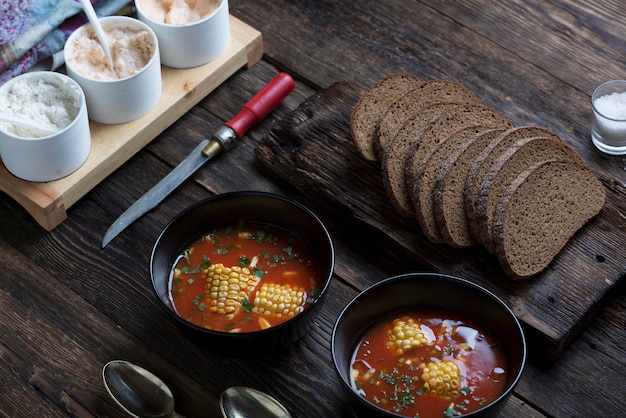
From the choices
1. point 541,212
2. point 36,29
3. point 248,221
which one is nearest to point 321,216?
point 248,221

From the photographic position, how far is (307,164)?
9.00 ft

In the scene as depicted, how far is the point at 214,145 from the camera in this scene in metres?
2.82

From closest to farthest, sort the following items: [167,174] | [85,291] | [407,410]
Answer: [407,410], [85,291], [167,174]

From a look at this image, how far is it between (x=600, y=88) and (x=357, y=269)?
98cm

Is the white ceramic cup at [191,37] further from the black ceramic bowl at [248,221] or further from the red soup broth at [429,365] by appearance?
the red soup broth at [429,365]

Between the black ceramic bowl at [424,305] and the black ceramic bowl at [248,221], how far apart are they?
0.11m

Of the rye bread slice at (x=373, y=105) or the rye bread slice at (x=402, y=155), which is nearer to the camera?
the rye bread slice at (x=402, y=155)

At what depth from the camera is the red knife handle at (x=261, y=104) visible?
2.87 m

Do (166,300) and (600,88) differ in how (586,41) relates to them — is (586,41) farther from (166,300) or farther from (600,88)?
(166,300)

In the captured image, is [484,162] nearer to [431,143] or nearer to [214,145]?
[431,143]

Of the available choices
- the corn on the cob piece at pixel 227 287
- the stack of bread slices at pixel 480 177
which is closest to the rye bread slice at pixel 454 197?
the stack of bread slices at pixel 480 177

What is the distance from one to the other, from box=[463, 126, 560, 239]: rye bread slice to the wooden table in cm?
14

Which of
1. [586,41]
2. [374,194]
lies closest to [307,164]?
[374,194]

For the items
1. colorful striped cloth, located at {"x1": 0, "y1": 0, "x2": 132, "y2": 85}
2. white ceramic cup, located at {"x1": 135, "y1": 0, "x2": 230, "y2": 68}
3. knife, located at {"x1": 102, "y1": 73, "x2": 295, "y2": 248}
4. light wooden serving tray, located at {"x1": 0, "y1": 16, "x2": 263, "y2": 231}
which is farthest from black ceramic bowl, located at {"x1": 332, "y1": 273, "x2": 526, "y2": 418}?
colorful striped cloth, located at {"x1": 0, "y1": 0, "x2": 132, "y2": 85}
